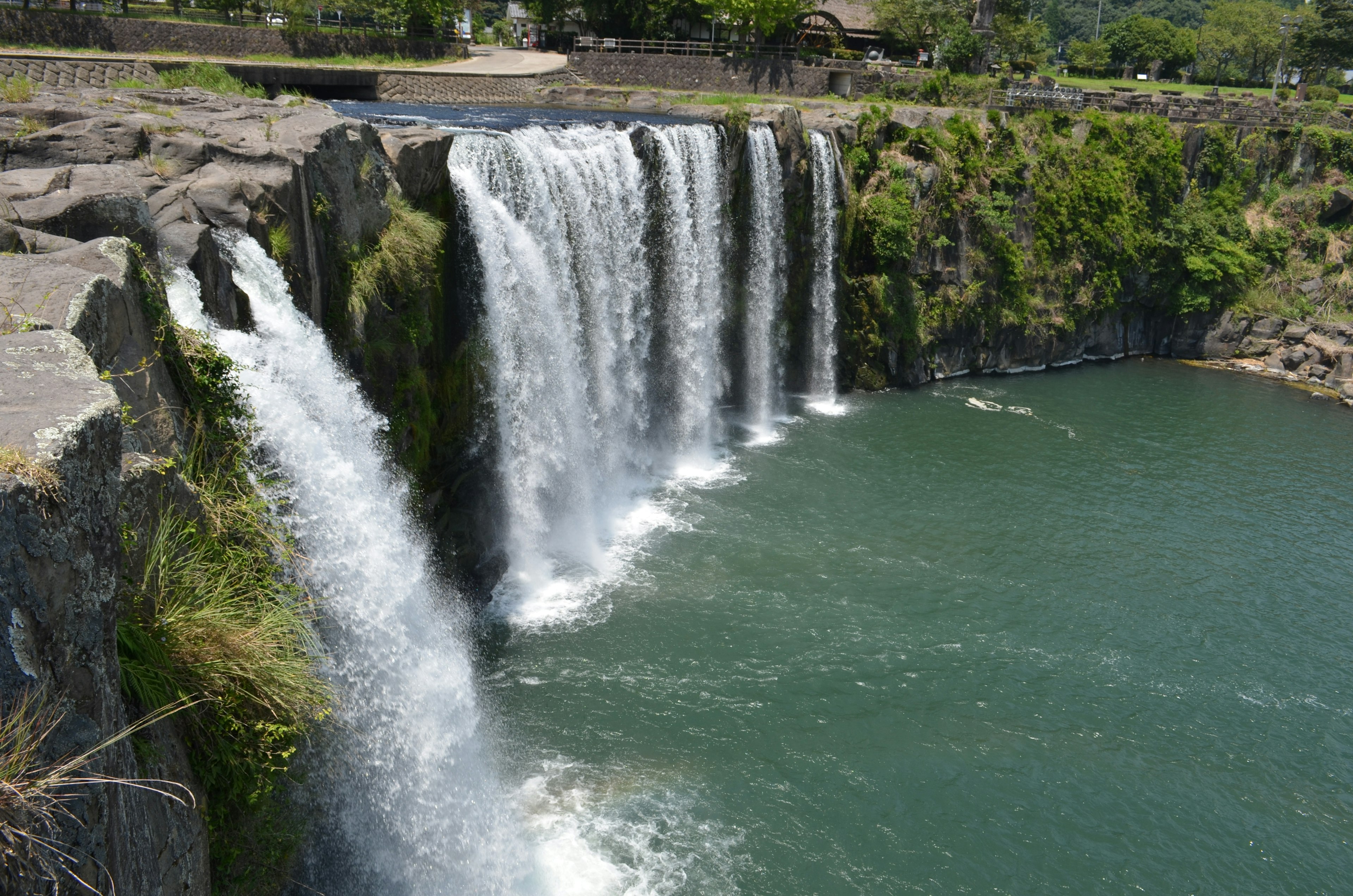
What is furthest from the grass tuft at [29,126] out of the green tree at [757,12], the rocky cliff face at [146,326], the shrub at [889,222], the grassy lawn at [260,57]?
the green tree at [757,12]

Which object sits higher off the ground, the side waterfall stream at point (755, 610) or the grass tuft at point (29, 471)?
the grass tuft at point (29, 471)

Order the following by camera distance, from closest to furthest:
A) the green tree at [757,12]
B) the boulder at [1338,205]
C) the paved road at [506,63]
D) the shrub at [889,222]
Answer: the shrub at [889,222], the boulder at [1338,205], the paved road at [506,63], the green tree at [757,12]

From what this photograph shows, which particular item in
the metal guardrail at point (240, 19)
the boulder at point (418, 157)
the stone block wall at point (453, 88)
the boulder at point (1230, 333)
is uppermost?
the metal guardrail at point (240, 19)

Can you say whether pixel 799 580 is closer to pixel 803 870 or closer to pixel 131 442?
pixel 803 870

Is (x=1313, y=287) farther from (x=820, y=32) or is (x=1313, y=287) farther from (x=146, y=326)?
(x=146, y=326)

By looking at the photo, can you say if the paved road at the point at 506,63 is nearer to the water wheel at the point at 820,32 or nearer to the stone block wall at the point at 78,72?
the water wheel at the point at 820,32

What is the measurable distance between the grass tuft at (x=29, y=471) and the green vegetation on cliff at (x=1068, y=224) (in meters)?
25.9

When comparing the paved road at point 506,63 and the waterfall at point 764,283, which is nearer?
the waterfall at point 764,283

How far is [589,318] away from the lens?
2056 cm

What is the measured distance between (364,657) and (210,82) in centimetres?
1666

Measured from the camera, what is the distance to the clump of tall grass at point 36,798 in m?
Answer: 3.98

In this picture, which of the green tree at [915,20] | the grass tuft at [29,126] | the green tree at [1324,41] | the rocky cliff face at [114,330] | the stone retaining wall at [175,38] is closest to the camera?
the rocky cliff face at [114,330]

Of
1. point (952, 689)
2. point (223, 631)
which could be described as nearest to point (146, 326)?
point (223, 631)

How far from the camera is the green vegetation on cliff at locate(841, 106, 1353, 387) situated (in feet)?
95.5
